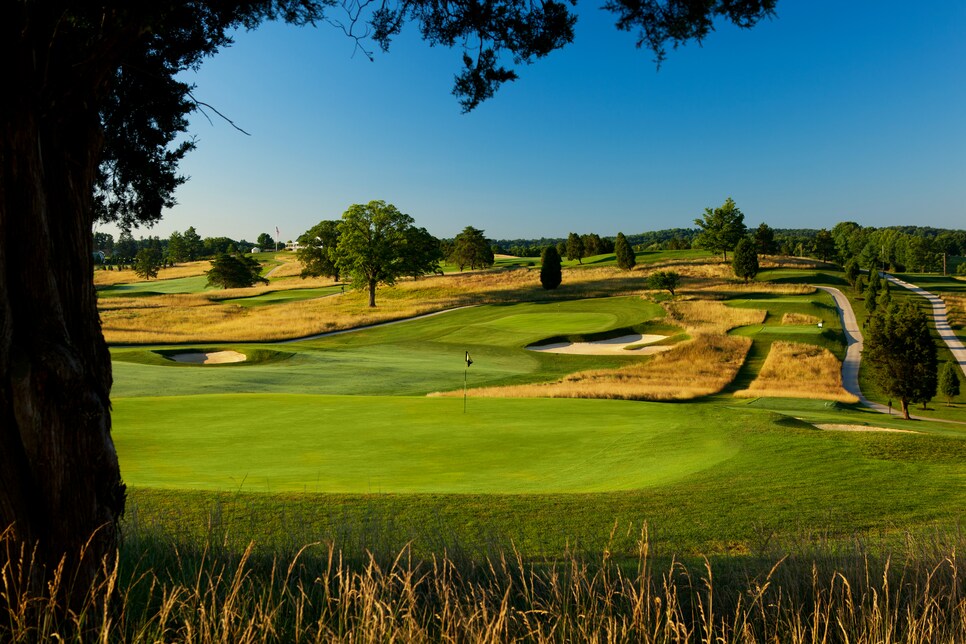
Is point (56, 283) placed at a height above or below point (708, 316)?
above

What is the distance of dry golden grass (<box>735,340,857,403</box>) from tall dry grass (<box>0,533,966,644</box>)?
2367cm

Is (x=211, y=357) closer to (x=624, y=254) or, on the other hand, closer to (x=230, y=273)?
(x=624, y=254)

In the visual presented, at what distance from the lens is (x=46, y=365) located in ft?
11.3

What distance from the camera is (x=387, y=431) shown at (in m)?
12.6

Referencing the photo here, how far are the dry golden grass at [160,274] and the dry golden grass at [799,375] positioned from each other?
91556 millimetres

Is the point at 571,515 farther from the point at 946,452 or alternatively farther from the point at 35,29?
the point at 946,452

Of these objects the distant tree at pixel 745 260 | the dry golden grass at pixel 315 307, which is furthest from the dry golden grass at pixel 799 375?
the distant tree at pixel 745 260

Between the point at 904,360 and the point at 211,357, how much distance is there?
32627 mm

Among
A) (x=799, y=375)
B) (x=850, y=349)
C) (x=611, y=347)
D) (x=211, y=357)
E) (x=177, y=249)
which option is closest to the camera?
(x=799, y=375)

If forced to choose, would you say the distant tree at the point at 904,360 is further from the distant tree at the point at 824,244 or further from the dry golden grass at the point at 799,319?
the distant tree at the point at 824,244

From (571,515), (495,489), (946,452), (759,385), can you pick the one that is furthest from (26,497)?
(759,385)

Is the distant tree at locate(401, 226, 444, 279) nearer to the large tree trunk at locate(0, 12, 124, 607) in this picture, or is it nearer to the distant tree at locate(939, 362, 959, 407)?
the distant tree at locate(939, 362, 959, 407)

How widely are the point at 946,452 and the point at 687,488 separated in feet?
17.3

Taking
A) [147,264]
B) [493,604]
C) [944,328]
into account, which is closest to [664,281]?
[944,328]
